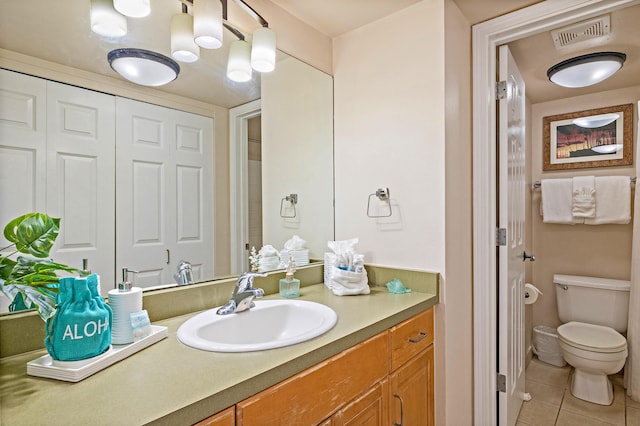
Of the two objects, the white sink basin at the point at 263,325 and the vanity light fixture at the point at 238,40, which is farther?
the vanity light fixture at the point at 238,40

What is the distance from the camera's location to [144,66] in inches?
A: 47.7

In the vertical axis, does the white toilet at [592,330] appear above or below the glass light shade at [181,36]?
below

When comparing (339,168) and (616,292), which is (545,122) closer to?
(616,292)

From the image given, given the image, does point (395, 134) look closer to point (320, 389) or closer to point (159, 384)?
point (320, 389)

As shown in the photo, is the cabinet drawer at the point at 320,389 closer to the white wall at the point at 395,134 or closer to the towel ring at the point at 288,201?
the white wall at the point at 395,134

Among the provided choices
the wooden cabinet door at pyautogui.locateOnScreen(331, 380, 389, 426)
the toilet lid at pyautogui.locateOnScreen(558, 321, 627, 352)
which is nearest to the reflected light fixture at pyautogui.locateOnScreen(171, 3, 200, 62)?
the wooden cabinet door at pyautogui.locateOnScreen(331, 380, 389, 426)

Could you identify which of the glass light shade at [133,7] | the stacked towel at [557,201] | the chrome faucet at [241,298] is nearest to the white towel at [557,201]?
the stacked towel at [557,201]

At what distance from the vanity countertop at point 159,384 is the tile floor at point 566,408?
1.86 meters

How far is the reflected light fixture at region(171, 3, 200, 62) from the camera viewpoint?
1.25 meters

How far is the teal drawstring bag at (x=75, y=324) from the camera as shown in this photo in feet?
2.56

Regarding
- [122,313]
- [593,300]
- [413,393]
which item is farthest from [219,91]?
[593,300]

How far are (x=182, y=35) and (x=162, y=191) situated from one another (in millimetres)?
569

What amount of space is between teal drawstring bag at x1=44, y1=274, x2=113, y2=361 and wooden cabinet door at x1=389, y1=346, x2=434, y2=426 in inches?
37.9

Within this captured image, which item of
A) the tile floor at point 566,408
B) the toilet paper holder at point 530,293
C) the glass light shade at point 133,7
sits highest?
the glass light shade at point 133,7
